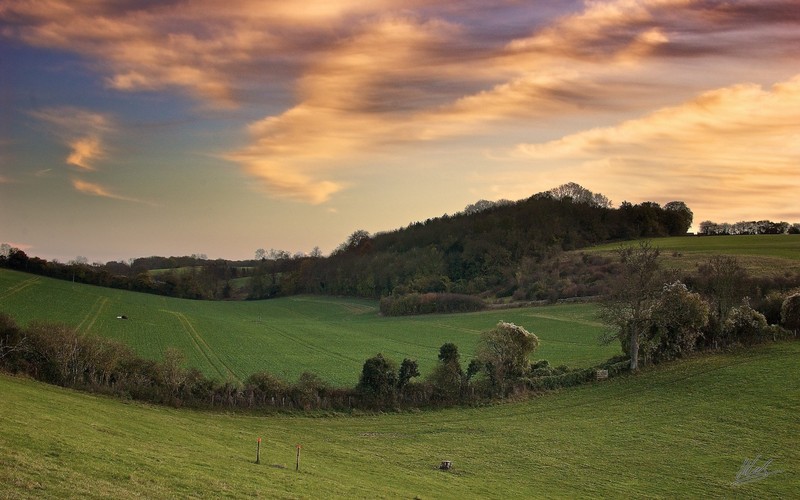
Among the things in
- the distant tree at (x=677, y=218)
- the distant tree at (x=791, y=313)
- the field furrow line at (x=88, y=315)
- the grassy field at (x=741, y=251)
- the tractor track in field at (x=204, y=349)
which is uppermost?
the distant tree at (x=677, y=218)

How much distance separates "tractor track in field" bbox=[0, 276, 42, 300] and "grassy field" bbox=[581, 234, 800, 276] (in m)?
90.5

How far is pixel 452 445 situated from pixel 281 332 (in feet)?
211

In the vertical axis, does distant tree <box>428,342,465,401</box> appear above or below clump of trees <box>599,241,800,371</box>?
below

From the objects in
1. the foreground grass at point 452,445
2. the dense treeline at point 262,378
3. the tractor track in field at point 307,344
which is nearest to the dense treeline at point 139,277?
the tractor track in field at point 307,344

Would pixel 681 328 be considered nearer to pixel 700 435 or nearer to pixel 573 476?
pixel 700 435

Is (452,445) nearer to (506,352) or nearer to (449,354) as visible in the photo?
(449,354)

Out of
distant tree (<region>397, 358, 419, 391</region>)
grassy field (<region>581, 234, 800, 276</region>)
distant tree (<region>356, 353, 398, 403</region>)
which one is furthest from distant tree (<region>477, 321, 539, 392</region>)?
grassy field (<region>581, 234, 800, 276</region>)

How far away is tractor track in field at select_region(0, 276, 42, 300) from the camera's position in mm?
90225

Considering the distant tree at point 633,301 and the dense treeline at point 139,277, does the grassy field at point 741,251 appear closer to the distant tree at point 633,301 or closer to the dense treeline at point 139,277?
the distant tree at point 633,301

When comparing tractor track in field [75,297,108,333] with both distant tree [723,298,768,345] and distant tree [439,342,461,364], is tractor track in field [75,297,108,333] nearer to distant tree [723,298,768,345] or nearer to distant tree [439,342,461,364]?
distant tree [439,342,461,364]

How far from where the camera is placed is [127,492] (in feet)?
59.2

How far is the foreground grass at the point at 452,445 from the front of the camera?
69.9 feet

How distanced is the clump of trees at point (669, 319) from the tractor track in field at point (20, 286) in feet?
258

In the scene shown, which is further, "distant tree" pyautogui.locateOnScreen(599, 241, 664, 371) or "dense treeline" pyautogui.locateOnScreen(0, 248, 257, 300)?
"dense treeline" pyautogui.locateOnScreen(0, 248, 257, 300)
